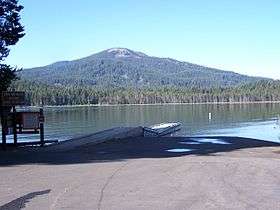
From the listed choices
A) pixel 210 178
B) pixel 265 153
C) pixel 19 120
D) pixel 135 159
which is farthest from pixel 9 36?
pixel 210 178

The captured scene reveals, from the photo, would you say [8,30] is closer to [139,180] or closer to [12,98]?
[12,98]

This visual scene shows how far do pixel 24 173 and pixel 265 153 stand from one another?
8567mm

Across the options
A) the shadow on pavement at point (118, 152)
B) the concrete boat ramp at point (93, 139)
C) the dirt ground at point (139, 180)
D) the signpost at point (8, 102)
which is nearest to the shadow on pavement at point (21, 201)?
the dirt ground at point (139, 180)

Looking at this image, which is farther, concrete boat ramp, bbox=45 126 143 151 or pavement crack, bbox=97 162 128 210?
concrete boat ramp, bbox=45 126 143 151

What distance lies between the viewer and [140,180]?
43.8ft

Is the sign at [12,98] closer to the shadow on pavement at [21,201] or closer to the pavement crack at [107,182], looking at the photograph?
the pavement crack at [107,182]

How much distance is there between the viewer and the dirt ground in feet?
35.4

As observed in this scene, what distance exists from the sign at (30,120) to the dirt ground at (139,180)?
390 cm

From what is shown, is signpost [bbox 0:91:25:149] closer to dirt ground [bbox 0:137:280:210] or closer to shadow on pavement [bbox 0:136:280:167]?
shadow on pavement [bbox 0:136:280:167]

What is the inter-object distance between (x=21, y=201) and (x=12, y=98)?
13.3m

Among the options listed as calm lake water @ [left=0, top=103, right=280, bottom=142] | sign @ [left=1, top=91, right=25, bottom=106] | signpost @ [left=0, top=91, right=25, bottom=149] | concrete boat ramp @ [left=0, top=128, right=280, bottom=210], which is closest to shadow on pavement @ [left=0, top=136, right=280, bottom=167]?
concrete boat ramp @ [left=0, top=128, right=280, bottom=210]

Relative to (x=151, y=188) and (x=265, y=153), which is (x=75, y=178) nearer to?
(x=151, y=188)

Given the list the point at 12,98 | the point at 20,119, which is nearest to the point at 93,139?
the point at 20,119

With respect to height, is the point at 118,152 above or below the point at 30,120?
below
